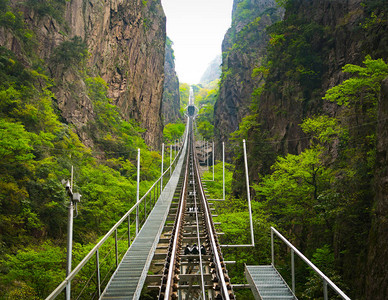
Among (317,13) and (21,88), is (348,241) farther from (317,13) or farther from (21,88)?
(317,13)

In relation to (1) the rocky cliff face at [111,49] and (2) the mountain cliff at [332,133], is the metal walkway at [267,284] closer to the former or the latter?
(2) the mountain cliff at [332,133]

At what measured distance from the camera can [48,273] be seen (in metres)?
9.12

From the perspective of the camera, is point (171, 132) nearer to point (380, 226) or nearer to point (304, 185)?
point (304, 185)

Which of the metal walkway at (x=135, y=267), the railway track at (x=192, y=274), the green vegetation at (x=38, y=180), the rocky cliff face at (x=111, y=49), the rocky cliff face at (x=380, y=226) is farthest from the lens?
the rocky cliff face at (x=111, y=49)

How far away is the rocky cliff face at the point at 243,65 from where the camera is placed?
157 feet

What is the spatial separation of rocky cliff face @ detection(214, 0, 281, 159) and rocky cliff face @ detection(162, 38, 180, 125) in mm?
23961

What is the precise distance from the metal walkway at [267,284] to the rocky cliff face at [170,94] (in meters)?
70.3

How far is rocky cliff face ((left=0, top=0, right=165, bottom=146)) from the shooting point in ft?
71.6

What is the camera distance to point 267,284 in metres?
6.18

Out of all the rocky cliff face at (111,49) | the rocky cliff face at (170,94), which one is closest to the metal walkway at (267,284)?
the rocky cliff face at (111,49)

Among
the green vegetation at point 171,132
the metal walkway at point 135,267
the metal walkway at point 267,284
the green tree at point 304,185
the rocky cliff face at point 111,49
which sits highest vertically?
the rocky cliff face at point 111,49

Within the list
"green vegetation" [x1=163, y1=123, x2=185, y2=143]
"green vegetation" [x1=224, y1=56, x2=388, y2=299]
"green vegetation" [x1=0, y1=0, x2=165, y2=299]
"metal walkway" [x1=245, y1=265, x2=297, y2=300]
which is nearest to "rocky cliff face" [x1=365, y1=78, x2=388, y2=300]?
"green vegetation" [x1=224, y1=56, x2=388, y2=299]

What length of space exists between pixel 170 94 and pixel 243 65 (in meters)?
44.5

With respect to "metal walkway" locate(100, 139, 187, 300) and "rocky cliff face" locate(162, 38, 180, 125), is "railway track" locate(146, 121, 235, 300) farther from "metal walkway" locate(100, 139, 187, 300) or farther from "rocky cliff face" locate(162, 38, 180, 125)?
"rocky cliff face" locate(162, 38, 180, 125)
